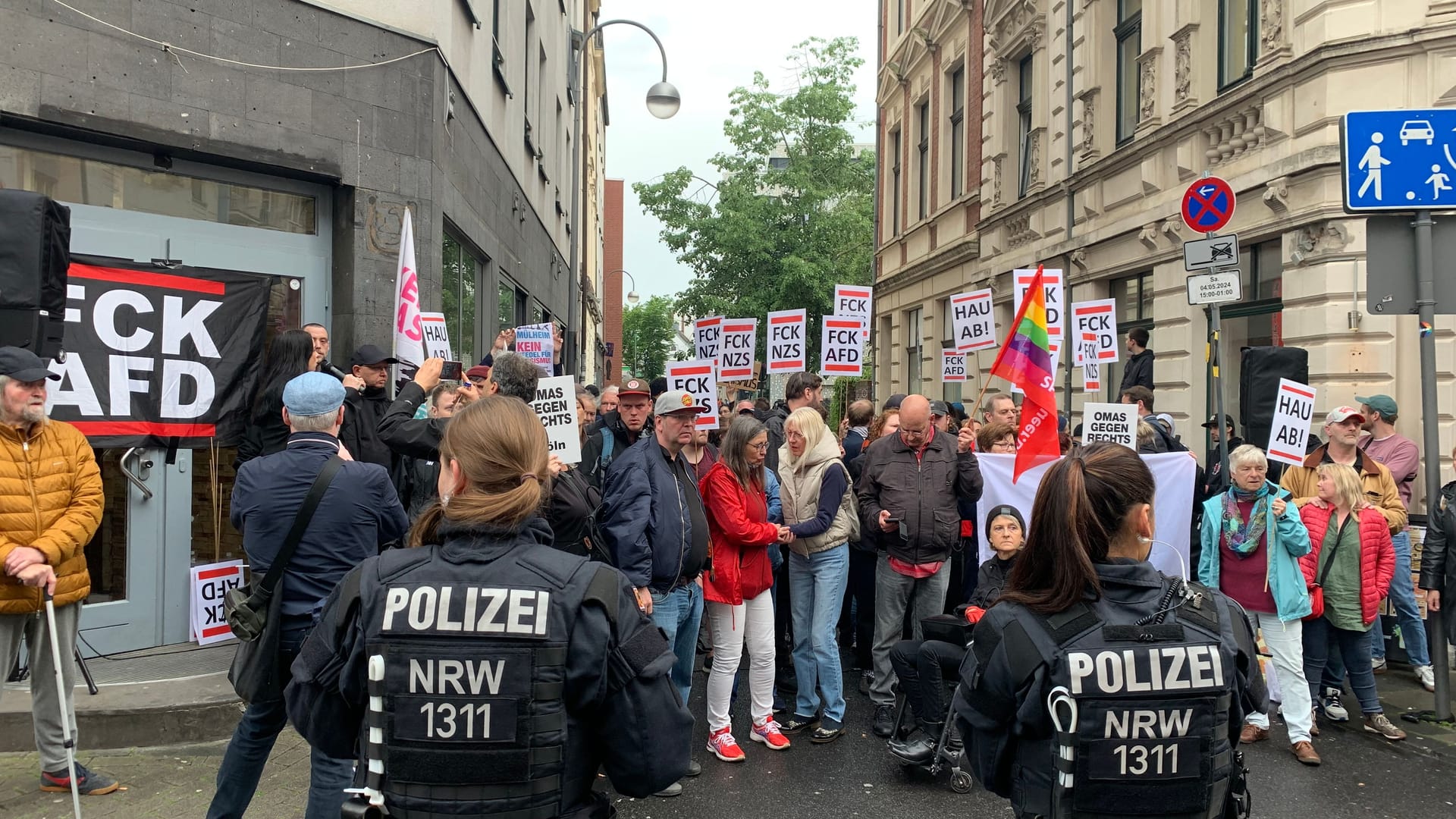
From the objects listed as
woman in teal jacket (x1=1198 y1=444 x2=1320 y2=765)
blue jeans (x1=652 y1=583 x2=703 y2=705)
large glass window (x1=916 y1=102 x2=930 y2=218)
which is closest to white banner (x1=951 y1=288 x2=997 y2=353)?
woman in teal jacket (x1=1198 y1=444 x2=1320 y2=765)

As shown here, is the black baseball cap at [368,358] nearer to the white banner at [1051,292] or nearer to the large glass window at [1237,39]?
the white banner at [1051,292]

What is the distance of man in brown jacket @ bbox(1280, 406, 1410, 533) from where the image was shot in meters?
7.21

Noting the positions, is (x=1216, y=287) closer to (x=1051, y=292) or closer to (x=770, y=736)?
(x=1051, y=292)

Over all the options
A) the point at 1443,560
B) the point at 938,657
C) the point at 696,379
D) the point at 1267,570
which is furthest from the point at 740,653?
the point at 1443,560

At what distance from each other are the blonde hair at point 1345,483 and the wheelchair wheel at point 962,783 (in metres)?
3.05

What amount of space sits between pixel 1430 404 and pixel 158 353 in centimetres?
800

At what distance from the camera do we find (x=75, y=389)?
5.88 meters

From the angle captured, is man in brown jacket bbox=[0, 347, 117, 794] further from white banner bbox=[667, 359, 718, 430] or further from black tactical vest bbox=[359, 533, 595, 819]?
white banner bbox=[667, 359, 718, 430]

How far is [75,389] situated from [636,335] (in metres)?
79.9

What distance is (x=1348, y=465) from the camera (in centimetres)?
683

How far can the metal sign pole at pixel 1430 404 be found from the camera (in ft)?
21.8

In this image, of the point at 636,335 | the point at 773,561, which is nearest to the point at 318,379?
the point at 773,561

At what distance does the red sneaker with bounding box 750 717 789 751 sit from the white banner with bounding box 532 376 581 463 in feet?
6.54

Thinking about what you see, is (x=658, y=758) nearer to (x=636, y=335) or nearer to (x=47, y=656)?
(x=47, y=656)
